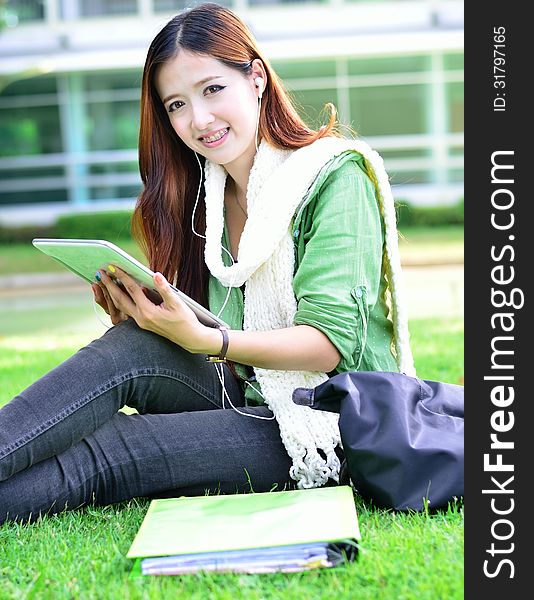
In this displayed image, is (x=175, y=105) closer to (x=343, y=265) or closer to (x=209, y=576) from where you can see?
(x=343, y=265)

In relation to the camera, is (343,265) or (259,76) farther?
(259,76)

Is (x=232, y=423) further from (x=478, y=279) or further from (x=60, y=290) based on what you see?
(x=60, y=290)

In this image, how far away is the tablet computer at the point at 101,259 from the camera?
2680 mm

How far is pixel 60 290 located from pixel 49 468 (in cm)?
947

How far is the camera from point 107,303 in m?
3.20

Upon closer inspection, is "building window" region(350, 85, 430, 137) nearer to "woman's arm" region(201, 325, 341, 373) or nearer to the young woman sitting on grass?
the young woman sitting on grass

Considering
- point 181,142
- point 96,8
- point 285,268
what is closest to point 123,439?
point 285,268

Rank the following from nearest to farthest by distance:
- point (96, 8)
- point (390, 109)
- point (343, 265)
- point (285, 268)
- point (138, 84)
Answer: point (343, 265), point (285, 268), point (138, 84), point (390, 109), point (96, 8)

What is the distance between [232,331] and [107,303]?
53 centimetres

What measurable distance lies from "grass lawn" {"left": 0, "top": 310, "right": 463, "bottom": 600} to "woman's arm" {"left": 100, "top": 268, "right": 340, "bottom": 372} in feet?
1.40

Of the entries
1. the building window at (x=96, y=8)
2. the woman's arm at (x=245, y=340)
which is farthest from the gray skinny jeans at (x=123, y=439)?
the building window at (x=96, y=8)

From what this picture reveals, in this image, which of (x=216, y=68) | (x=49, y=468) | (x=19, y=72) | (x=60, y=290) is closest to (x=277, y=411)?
(x=49, y=468)

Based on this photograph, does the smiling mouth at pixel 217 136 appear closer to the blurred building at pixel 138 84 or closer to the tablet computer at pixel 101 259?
the tablet computer at pixel 101 259

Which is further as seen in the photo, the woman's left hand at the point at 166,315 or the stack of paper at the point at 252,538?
the woman's left hand at the point at 166,315
